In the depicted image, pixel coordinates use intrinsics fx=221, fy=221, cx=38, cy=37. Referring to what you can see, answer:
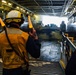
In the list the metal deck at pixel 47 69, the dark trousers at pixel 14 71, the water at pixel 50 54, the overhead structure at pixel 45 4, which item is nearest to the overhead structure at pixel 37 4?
the overhead structure at pixel 45 4

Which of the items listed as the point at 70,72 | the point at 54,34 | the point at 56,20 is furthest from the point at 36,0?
the point at 56,20

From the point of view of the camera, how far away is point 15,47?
300 centimetres

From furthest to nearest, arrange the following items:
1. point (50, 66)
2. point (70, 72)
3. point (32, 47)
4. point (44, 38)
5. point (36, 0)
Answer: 1. point (44, 38)
2. point (36, 0)
3. point (50, 66)
4. point (32, 47)
5. point (70, 72)

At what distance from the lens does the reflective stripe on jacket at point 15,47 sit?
9.82 ft

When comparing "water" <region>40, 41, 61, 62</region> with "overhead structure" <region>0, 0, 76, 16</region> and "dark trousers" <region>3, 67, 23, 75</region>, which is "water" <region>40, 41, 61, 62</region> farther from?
"dark trousers" <region>3, 67, 23, 75</region>

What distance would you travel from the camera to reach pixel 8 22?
312 centimetres

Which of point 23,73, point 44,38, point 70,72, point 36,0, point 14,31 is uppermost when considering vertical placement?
point 36,0

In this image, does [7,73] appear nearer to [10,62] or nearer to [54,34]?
[10,62]

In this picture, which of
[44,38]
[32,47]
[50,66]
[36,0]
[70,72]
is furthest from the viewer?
[44,38]

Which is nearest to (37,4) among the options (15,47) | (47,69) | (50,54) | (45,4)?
(45,4)

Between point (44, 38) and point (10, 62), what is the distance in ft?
47.8

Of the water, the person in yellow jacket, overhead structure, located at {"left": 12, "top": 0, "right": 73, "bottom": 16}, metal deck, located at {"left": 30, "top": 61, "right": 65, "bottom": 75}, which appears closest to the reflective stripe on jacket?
the person in yellow jacket

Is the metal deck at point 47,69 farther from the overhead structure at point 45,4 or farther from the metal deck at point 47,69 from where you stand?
the overhead structure at point 45,4

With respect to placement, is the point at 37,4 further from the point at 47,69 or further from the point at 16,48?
the point at 16,48
